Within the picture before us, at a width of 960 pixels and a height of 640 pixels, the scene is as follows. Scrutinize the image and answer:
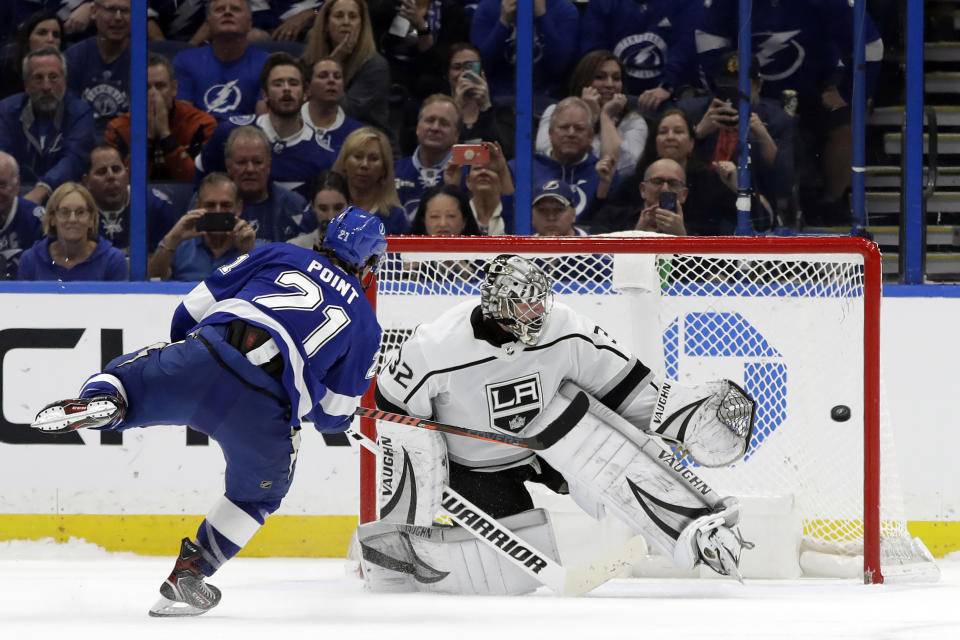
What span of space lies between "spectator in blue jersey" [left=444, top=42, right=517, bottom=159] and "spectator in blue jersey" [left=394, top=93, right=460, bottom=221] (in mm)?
34

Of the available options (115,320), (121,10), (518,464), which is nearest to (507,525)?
(518,464)

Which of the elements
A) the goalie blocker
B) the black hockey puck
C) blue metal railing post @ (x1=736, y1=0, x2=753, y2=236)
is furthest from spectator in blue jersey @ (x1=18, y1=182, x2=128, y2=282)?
the black hockey puck

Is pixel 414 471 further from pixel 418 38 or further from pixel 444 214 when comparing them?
pixel 418 38

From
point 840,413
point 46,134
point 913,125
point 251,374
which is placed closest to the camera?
point 251,374

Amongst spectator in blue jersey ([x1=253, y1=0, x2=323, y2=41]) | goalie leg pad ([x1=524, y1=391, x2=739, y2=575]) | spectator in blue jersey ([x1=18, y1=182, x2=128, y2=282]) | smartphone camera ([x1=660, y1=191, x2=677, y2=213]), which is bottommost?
goalie leg pad ([x1=524, y1=391, x2=739, y2=575])

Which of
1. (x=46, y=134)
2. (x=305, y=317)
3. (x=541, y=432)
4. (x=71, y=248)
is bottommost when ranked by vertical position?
(x=541, y=432)

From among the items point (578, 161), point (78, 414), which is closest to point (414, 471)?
point (78, 414)

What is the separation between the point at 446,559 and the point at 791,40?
2183 millimetres

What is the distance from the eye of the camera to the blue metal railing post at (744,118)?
→ 13.7 feet

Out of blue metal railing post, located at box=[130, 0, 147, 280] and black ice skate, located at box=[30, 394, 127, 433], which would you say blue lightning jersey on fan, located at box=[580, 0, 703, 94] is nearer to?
blue metal railing post, located at box=[130, 0, 147, 280]

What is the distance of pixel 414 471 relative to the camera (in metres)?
3.20

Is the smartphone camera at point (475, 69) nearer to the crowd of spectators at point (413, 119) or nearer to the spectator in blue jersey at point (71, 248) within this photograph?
the crowd of spectators at point (413, 119)

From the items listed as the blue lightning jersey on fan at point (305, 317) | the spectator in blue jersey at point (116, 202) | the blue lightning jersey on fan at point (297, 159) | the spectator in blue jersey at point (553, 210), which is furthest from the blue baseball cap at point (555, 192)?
the blue lightning jersey on fan at point (305, 317)

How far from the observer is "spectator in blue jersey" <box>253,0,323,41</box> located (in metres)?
4.32
